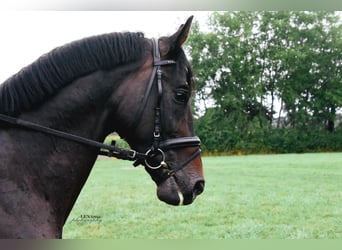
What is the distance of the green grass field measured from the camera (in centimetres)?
279

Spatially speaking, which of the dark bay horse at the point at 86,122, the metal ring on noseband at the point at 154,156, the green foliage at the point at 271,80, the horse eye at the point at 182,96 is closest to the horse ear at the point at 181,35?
the dark bay horse at the point at 86,122

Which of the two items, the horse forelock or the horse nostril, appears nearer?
the horse forelock

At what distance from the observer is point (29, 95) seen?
106 centimetres

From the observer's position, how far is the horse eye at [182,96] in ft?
3.78

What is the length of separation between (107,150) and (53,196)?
0.65 feet

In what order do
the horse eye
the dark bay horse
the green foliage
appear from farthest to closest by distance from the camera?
the green foliage → the horse eye → the dark bay horse

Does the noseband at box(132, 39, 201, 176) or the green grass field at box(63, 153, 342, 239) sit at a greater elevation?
the noseband at box(132, 39, 201, 176)

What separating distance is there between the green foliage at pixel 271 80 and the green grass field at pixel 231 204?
0.98ft

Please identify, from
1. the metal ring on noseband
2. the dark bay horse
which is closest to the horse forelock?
the dark bay horse

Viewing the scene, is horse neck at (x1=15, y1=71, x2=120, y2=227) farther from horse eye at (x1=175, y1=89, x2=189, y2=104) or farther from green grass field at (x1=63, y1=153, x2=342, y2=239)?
green grass field at (x1=63, y1=153, x2=342, y2=239)

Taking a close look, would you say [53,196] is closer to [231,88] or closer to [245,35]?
[231,88]

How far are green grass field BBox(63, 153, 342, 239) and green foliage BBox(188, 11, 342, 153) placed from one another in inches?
11.8

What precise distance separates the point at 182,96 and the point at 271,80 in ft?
6.29

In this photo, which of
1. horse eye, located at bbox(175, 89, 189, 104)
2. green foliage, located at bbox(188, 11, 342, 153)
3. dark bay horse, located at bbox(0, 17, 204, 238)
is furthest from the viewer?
green foliage, located at bbox(188, 11, 342, 153)
